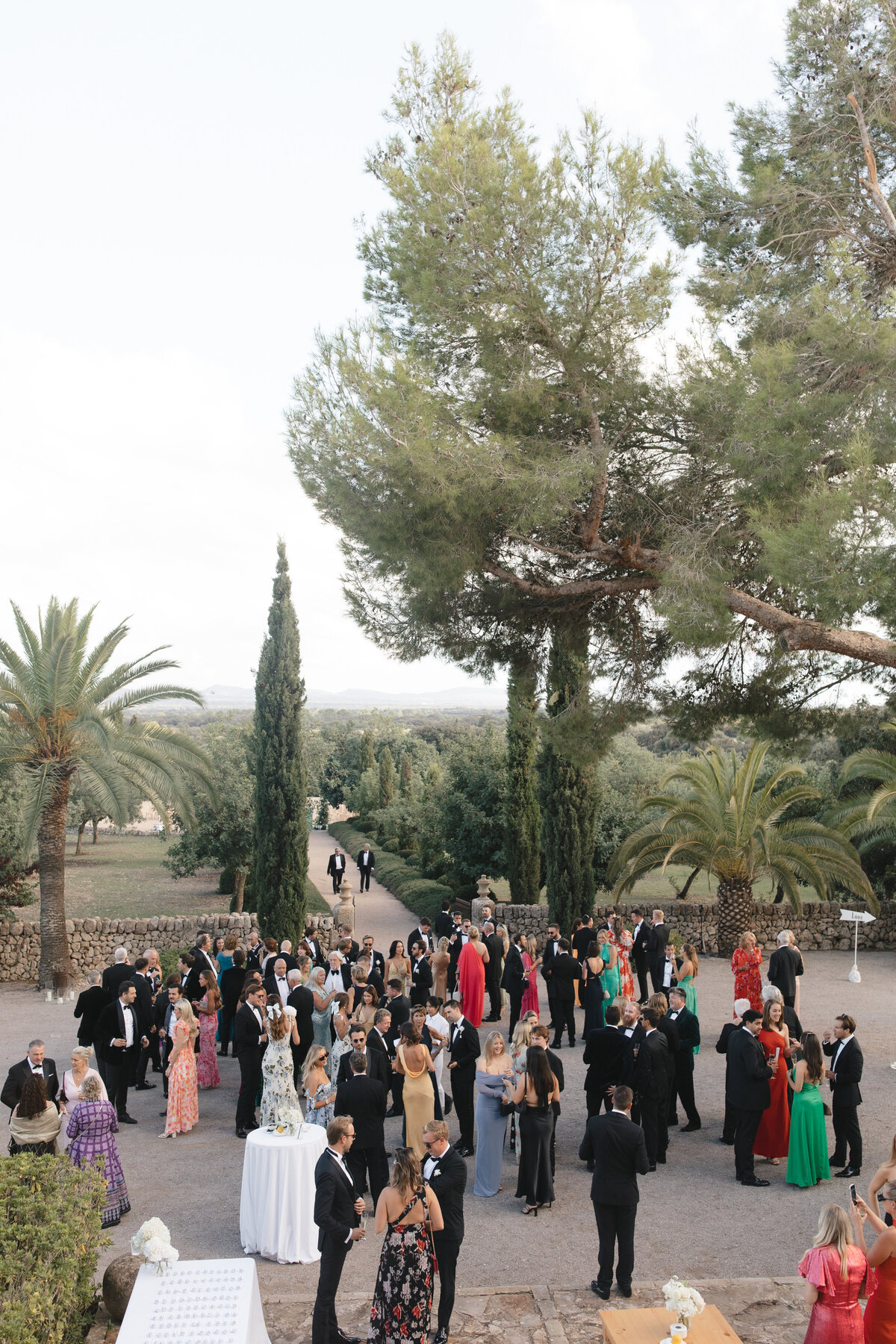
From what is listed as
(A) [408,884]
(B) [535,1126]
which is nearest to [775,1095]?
(B) [535,1126]

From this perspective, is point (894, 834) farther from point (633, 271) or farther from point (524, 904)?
point (633, 271)

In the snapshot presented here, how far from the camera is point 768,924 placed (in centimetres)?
1950

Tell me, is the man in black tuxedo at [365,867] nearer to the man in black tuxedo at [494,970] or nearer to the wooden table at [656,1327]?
the man in black tuxedo at [494,970]

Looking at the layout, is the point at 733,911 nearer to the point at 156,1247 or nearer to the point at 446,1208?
the point at 446,1208

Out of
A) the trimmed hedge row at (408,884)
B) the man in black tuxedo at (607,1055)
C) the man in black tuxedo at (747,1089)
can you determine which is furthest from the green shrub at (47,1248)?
the trimmed hedge row at (408,884)

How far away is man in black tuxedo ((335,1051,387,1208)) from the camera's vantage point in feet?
24.9

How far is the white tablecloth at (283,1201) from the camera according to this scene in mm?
7293

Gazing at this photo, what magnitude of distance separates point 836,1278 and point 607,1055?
3.88 meters

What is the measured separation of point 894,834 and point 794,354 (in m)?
13.1

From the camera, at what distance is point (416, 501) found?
10.2 meters

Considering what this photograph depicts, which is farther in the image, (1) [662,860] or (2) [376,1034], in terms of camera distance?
(1) [662,860]

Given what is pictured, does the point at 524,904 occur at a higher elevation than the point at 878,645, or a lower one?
lower

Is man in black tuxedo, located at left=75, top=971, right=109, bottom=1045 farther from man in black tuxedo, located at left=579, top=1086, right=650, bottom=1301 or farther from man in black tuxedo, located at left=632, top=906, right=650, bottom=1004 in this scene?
man in black tuxedo, located at left=632, top=906, right=650, bottom=1004

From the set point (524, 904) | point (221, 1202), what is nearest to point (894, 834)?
→ point (524, 904)
